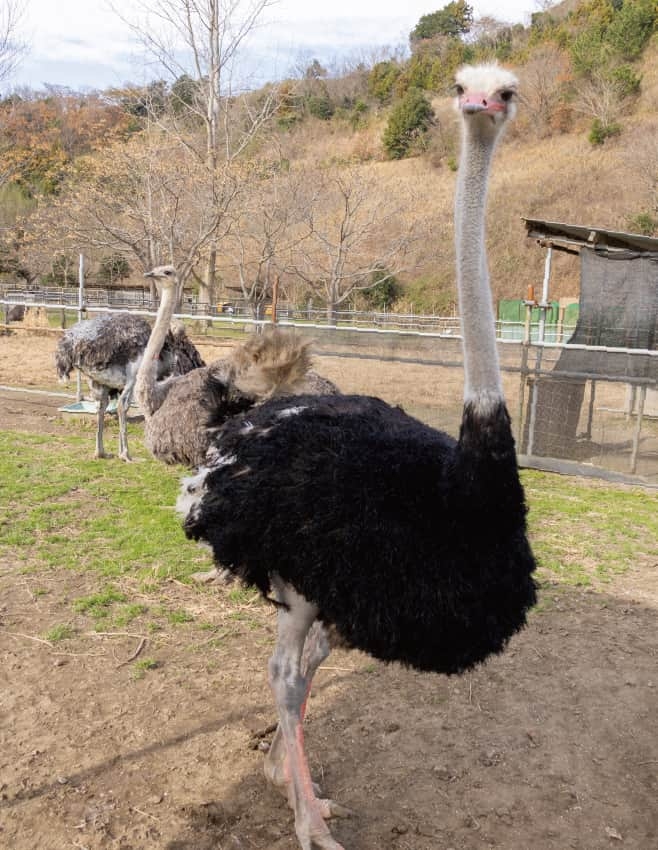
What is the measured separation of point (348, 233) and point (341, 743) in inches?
925

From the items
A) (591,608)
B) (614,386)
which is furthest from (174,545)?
(614,386)

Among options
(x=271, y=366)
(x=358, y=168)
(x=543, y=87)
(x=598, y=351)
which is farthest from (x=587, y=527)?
(x=543, y=87)

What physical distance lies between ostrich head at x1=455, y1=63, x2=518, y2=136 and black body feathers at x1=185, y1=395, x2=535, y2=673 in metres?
0.73

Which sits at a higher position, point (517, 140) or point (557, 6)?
point (557, 6)

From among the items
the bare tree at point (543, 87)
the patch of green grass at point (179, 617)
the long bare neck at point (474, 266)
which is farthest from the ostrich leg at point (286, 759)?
the bare tree at point (543, 87)

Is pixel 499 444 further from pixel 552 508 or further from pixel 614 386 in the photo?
pixel 614 386

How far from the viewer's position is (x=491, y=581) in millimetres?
1995

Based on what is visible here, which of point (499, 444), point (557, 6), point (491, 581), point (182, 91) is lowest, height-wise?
point (491, 581)

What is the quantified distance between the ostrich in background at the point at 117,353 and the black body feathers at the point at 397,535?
182 inches

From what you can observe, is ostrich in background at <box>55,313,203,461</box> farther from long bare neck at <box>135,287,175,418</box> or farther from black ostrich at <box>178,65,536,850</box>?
black ostrich at <box>178,65,536,850</box>

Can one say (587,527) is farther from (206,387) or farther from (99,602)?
(99,602)

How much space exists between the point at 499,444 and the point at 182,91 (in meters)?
26.7

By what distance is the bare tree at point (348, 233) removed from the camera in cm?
2517

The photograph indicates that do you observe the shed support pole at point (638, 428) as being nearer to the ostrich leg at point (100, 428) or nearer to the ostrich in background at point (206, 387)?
the ostrich in background at point (206, 387)
